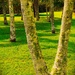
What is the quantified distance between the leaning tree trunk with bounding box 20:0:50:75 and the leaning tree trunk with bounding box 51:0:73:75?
0.85 meters

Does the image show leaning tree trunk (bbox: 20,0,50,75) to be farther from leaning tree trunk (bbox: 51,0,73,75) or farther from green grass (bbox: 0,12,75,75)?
green grass (bbox: 0,12,75,75)

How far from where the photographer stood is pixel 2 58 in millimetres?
19062

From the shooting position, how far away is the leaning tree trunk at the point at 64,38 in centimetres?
1064

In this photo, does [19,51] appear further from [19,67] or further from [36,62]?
[36,62]

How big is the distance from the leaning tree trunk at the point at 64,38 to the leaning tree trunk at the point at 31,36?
2.78 ft

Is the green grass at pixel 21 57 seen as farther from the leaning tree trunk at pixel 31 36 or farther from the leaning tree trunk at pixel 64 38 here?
the leaning tree trunk at pixel 31 36

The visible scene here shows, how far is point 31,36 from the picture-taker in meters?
10.1

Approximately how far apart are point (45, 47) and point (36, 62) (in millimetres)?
12319

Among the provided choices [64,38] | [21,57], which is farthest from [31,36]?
[21,57]

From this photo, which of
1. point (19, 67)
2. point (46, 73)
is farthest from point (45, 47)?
point (46, 73)

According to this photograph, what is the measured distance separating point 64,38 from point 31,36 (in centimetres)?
154

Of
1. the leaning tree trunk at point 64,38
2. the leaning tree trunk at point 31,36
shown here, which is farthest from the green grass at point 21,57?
the leaning tree trunk at point 31,36

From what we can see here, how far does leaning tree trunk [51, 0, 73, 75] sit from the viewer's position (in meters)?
10.6

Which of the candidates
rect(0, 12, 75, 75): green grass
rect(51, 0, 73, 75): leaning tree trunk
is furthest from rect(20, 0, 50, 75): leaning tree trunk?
rect(0, 12, 75, 75): green grass
